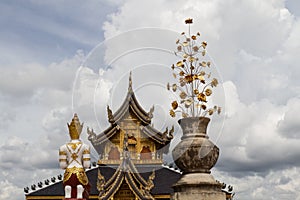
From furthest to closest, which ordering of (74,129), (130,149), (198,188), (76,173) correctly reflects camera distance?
(130,149) < (74,129) < (76,173) < (198,188)

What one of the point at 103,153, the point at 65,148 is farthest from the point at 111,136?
the point at 65,148

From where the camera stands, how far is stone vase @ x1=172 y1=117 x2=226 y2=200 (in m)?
12.2

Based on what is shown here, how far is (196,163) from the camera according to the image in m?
12.5

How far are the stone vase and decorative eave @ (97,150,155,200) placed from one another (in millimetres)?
15446

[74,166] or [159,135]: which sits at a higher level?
[159,135]

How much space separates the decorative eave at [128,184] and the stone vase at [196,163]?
50.7 ft

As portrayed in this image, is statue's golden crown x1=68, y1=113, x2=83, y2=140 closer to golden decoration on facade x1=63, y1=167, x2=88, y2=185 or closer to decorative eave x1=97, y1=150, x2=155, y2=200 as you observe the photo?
golden decoration on facade x1=63, y1=167, x2=88, y2=185

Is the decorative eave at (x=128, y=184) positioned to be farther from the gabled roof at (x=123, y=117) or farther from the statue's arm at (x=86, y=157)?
the statue's arm at (x=86, y=157)

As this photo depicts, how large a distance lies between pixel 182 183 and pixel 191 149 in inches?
39.4

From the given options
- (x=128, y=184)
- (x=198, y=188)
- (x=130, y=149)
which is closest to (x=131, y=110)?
(x=130, y=149)

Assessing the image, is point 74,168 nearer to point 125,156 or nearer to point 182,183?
point 182,183

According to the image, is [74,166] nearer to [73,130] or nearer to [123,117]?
[73,130]

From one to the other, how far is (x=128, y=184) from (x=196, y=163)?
16.4 m

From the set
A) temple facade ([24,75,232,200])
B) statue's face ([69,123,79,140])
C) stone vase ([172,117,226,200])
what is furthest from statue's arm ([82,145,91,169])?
temple facade ([24,75,232,200])
